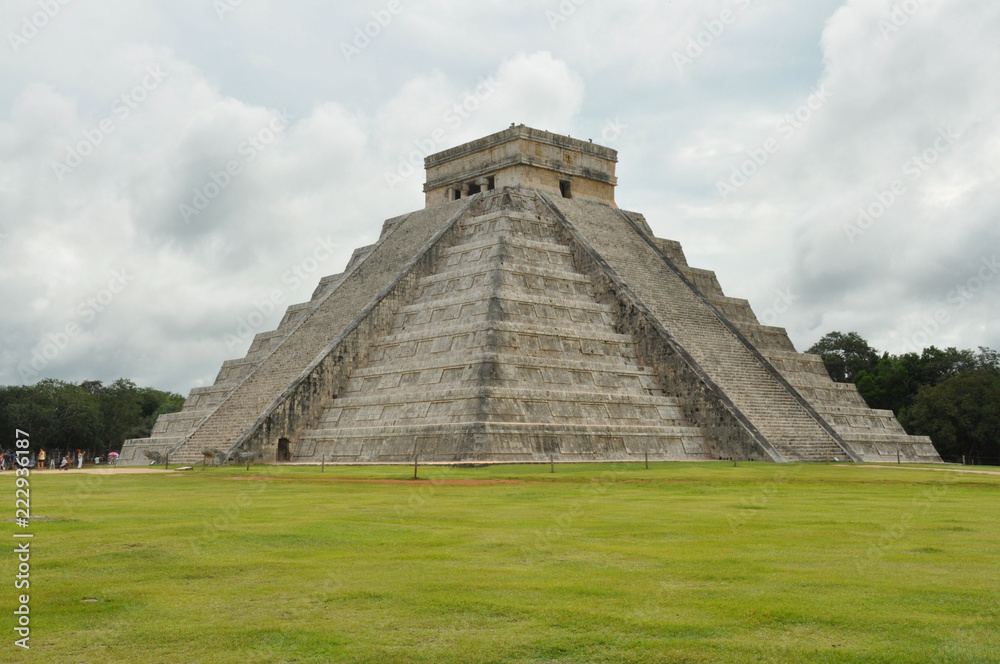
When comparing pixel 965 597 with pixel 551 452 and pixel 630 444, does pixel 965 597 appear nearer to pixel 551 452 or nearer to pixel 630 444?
pixel 551 452

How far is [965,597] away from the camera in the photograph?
7098 mm

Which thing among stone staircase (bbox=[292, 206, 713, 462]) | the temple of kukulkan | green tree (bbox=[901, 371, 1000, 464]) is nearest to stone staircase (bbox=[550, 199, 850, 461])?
the temple of kukulkan

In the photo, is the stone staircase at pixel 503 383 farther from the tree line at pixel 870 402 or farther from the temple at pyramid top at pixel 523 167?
the tree line at pixel 870 402

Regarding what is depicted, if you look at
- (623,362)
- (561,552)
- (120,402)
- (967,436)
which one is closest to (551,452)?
(623,362)

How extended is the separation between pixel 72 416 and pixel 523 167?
38.1m

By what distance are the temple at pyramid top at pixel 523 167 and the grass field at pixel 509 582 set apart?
2819 centimetres

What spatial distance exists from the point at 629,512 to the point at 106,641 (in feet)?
27.1

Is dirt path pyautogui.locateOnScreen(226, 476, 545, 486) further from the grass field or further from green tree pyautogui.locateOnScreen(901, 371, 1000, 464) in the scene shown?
green tree pyautogui.locateOnScreen(901, 371, 1000, 464)

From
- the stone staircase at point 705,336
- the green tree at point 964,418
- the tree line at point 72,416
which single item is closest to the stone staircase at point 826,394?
the stone staircase at point 705,336

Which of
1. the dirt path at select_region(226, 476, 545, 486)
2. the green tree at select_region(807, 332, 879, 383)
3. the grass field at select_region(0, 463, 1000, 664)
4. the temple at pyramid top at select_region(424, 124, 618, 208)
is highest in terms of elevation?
the temple at pyramid top at select_region(424, 124, 618, 208)

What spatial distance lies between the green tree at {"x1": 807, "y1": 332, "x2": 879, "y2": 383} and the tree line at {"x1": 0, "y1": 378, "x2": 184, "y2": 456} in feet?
153

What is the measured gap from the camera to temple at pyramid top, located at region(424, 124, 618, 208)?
41.0 m

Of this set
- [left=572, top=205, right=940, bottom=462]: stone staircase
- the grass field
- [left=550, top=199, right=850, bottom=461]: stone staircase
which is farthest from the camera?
[left=572, top=205, right=940, bottom=462]: stone staircase

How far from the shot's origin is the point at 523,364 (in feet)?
95.3
